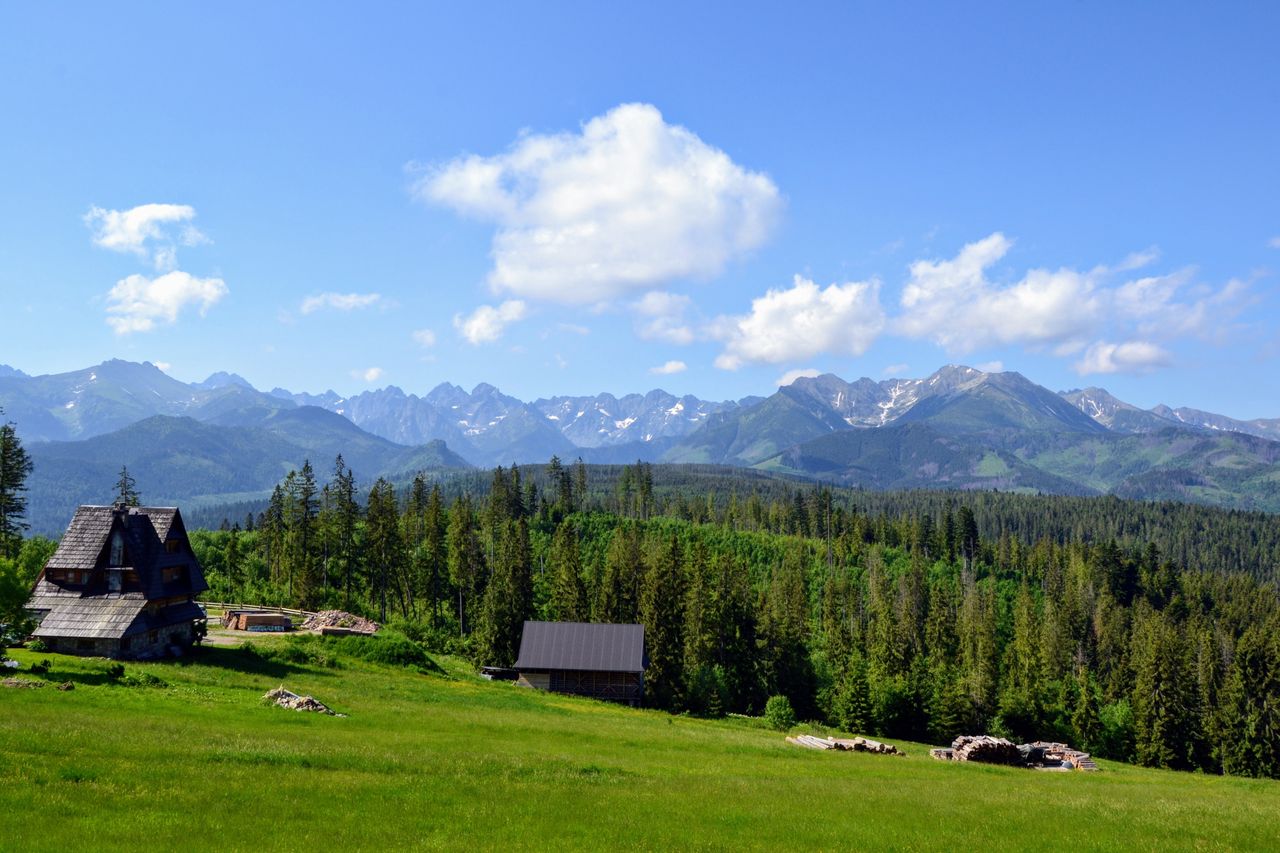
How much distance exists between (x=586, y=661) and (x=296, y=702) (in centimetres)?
3797

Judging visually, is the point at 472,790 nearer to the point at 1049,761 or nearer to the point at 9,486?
the point at 1049,761

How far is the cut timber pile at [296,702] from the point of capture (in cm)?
3919

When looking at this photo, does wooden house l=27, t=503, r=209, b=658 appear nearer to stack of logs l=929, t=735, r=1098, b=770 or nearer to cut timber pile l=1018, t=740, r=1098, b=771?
stack of logs l=929, t=735, r=1098, b=770

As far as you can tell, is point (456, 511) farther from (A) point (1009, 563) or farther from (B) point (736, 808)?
(A) point (1009, 563)

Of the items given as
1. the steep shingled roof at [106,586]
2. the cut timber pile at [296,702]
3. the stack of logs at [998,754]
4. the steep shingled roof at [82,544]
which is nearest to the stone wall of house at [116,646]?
the steep shingled roof at [106,586]

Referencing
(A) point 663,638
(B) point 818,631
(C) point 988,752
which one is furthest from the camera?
(B) point 818,631

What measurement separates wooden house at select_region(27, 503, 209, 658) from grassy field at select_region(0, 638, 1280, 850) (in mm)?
7076

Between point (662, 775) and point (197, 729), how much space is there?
62.4ft

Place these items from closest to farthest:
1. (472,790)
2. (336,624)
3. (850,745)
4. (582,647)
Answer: (472,790) → (850,745) → (582,647) → (336,624)

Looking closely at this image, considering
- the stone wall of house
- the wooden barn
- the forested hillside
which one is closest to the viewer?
the stone wall of house

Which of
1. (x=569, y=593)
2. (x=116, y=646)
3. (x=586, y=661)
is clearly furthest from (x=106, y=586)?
(x=569, y=593)

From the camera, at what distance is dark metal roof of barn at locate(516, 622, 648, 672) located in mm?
74000

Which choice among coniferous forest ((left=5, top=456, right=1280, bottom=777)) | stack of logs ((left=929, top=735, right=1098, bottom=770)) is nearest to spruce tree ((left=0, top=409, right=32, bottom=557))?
coniferous forest ((left=5, top=456, right=1280, bottom=777))

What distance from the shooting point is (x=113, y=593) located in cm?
5322
